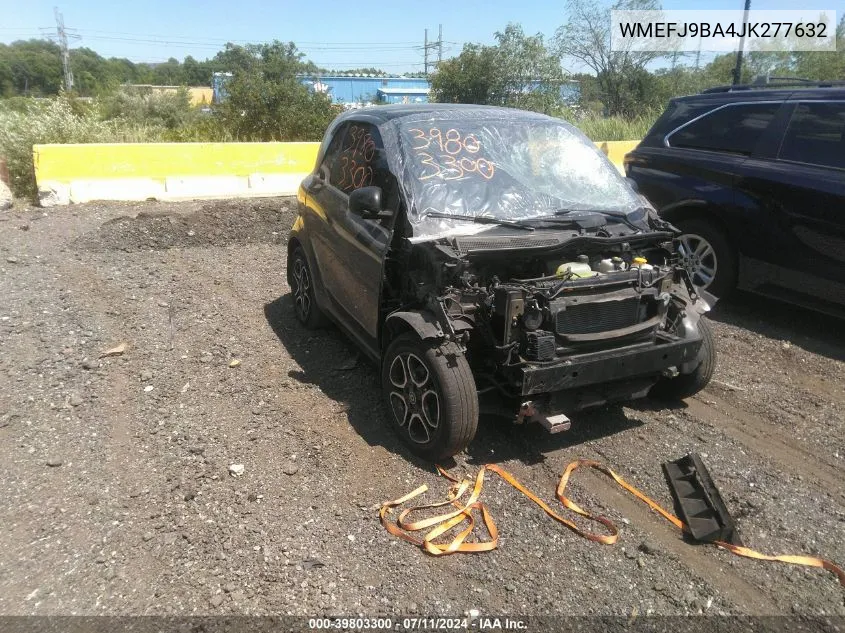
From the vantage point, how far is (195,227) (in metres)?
8.61

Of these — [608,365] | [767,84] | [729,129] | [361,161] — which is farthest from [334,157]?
[767,84]

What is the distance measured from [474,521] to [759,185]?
425 cm

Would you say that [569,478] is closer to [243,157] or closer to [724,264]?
[724,264]

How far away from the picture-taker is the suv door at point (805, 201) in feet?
17.0

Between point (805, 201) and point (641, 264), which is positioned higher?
point (805, 201)

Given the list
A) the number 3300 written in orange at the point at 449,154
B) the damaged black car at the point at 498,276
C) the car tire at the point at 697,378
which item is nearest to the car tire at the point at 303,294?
the damaged black car at the point at 498,276

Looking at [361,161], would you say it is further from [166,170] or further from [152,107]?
[152,107]

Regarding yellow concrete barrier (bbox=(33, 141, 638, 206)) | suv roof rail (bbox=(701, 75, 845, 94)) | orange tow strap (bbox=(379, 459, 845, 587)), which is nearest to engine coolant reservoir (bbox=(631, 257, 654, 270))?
orange tow strap (bbox=(379, 459, 845, 587))

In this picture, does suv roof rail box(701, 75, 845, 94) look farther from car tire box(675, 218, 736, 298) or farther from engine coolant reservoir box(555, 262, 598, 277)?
engine coolant reservoir box(555, 262, 598, 277)

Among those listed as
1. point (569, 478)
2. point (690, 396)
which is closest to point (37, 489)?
point (569, 478)

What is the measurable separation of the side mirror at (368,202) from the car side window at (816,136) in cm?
386

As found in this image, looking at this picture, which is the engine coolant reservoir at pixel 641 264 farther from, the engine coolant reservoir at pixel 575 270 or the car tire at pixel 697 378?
the car tire at pixel 697 378

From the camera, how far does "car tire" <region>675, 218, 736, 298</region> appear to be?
19.6ft

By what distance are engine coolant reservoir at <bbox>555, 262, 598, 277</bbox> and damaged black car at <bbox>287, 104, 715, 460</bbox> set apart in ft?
0.05
